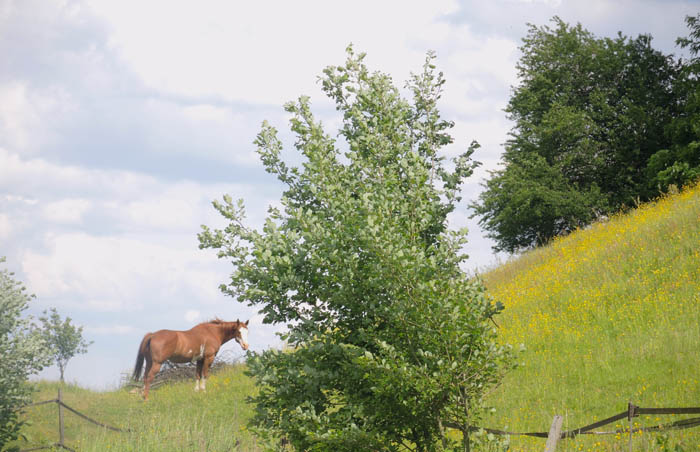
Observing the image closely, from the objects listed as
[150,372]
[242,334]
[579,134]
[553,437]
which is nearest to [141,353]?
[150,372]

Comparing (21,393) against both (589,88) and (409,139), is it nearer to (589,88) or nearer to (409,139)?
(409,139)

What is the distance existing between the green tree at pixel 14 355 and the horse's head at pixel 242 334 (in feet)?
35.0

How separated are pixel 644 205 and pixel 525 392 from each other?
52.4 feet

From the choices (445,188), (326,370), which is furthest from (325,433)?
(445,188)

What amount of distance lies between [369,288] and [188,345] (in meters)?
18.7

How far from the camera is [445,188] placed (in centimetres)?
791

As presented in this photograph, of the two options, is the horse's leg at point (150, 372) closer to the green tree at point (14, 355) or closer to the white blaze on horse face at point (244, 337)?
the white blaze on horse face at point (244, 337)

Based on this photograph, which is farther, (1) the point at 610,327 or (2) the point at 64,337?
(2) the point at 64,337

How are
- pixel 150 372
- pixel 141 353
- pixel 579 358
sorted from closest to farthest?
1. pixel 579 358
2. pixel 150 372
3. pixel 141 353

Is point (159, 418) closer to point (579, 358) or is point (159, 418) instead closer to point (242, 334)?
point (242, 334)

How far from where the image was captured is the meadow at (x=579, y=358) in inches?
495

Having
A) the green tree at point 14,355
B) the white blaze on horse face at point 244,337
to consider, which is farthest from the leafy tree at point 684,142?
the green tree at point 14,355

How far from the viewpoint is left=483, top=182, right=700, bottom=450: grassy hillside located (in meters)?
13.4

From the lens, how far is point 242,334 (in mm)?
23797
